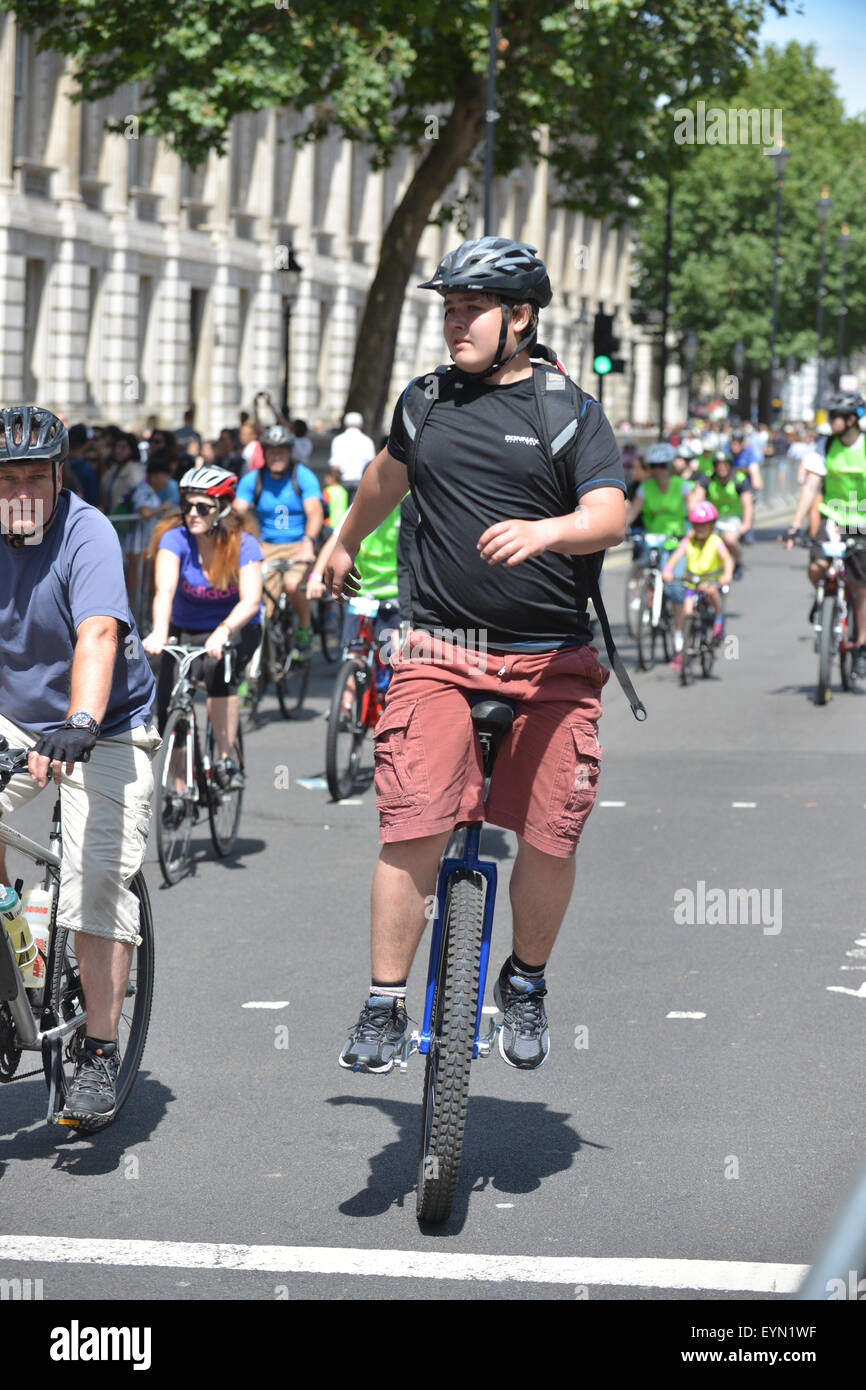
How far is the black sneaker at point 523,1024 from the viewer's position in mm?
4887

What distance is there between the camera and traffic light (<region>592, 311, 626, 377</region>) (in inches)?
995

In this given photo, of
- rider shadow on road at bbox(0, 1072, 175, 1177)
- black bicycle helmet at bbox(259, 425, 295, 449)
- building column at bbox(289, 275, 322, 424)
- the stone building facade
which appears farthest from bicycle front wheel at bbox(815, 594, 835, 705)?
building column at bbox(289, 275, 322, 424)

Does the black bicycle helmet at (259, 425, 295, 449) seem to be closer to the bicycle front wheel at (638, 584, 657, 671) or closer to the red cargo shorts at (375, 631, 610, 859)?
the bicycle front wheel at (638, 584, 657, 671)

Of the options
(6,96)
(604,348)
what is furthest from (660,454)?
(6,96)

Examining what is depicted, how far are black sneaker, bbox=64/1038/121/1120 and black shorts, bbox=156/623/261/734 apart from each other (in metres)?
4.02

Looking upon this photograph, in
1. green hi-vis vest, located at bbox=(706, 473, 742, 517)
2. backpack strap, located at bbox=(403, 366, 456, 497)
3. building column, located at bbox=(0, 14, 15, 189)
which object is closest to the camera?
backpack strap, located at bbox=(403, 366, 456, 497)

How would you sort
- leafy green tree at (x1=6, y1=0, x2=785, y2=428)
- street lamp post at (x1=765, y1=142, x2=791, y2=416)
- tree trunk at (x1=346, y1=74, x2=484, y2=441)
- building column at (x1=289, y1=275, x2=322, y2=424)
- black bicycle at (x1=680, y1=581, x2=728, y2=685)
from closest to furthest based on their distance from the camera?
black bicycle at (x1=680, y1=581, x2=728, y2=685) → leafy green tree at (x1=6, y1=0, x2=785, y2=428) → tree trunk at (x1=346, y1=74, x2=484, y2=441) → building column at (x1=289, y1=275, x2=322, y2=424) → street lamp post at (x1=765, y1=142, x2=791, y2=416)

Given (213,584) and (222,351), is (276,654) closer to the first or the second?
(213,584)

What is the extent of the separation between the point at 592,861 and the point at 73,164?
27.5 meters

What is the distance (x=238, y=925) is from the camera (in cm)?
805

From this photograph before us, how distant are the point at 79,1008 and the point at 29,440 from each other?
4.71 feet

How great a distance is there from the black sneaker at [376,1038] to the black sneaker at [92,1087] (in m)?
0.80

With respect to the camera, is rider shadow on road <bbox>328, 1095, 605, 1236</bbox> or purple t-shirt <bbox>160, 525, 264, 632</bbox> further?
purple t-shirt <bbox>160, 525, 264, 632</bbox>

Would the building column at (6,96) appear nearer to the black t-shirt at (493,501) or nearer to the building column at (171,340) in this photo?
the building column at (171,340)
